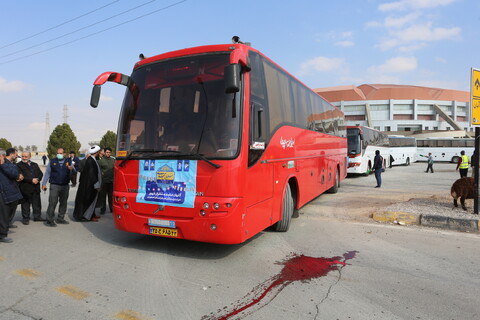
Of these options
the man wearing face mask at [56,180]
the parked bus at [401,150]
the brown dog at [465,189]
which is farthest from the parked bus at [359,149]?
the man wearing face mask at [56,180]

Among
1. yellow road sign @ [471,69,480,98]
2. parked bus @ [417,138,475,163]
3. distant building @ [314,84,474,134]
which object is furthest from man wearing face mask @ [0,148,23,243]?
distant building @ [314,84,474,134]

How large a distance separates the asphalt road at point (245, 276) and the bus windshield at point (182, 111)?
1.69 metres

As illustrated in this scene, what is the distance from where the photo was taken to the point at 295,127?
24.3 feet

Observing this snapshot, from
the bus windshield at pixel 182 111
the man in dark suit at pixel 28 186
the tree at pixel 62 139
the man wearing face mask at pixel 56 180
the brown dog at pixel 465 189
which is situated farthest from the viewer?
the tree at pixel 62 139

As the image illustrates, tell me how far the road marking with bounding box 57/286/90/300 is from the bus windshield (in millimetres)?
2130

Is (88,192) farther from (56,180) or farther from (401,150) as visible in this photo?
(401,150)

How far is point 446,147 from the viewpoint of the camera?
39.6m

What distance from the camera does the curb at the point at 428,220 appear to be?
721cm

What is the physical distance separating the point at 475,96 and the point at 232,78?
7.24m

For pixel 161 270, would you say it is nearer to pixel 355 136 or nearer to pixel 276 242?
pixel 276 242

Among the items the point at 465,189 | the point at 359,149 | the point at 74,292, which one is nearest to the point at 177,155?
the point at 74,292

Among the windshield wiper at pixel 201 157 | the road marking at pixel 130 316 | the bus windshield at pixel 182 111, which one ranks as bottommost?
the road marking at pixel 130 316

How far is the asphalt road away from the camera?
11.3 ft

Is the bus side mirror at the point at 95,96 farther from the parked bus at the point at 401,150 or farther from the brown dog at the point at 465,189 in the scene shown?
the parked bus at the point at 401,150
